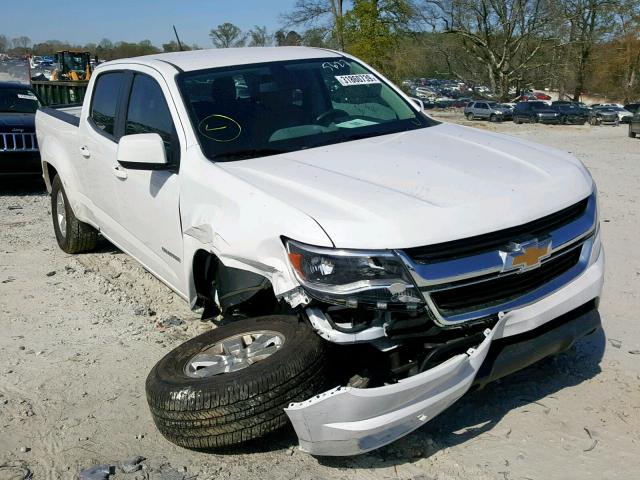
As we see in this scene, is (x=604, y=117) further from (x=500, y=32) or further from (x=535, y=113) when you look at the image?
(x=500, y=32)

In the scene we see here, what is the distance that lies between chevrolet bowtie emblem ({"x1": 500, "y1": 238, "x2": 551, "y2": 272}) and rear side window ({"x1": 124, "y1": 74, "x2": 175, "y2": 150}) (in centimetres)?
205

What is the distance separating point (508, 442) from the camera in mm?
3309

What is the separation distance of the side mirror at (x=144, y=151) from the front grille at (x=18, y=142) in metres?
6.84

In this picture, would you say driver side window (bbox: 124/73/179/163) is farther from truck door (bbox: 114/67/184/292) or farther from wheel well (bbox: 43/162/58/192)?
wheel well (bbox: 43/162/58/192)

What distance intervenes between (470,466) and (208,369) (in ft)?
4.19

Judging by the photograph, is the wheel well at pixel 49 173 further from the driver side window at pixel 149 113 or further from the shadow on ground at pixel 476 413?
the shadow on ground at pixel 476 413

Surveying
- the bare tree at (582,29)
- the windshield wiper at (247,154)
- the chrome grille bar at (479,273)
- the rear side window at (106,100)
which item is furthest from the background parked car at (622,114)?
the chrome grille bar at (479,273)

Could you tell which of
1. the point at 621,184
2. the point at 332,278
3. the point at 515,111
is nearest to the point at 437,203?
the point at 332,278

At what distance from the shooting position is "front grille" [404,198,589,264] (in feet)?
9.36

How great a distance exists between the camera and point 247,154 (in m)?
3.88

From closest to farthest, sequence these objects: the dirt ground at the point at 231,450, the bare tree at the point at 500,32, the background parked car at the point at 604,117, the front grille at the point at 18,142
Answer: the dirt ground at the point at 231,450, the front grille at the point at 18,142, the background parked car at the point at 604,117, the bare tree at the point at 500,32

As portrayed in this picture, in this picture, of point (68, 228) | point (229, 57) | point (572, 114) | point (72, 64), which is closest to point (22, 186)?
point (68, 228)

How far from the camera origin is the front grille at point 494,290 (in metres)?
2.90

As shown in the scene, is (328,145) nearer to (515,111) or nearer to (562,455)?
(562,455)
